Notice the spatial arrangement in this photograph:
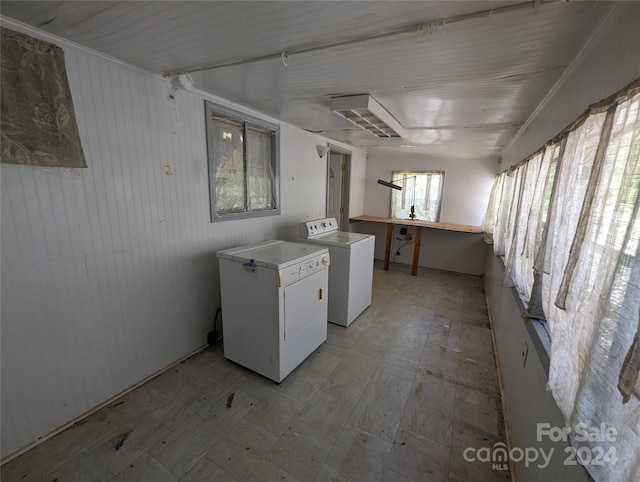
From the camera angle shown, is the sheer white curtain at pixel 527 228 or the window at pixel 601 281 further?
the sheer white curtain at pixel 527 228

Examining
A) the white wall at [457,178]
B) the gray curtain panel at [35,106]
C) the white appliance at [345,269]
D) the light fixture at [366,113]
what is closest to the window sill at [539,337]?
the white appliance at [345,269]

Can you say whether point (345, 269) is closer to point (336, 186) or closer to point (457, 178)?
point (336, 186)

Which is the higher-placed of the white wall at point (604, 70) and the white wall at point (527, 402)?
the white wall at point (604, 70)

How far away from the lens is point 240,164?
8.87ft

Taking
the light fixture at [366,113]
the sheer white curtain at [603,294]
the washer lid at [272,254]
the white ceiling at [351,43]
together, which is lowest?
the washer lid at [272,254]

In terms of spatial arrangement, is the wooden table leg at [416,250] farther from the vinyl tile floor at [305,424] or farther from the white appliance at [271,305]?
the white appliance at [271,305]

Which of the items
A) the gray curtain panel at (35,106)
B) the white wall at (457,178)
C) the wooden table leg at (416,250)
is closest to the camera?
the gray curtain panel at (35,106)

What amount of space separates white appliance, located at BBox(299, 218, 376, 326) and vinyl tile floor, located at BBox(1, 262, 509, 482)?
415 mm

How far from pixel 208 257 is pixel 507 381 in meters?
2.61

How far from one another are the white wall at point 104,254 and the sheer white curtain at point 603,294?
7.97ft

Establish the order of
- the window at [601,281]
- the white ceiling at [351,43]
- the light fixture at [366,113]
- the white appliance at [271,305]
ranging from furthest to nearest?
the light fixture at [366,113] < the white appliance at [271,305] < the white ceiling at [351,43] < the window at [601,281]

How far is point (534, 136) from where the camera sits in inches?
86.0

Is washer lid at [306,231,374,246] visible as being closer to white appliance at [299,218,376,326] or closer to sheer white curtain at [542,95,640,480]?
white appliance at [299,218,376,326]

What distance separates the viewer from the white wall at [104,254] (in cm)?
148
